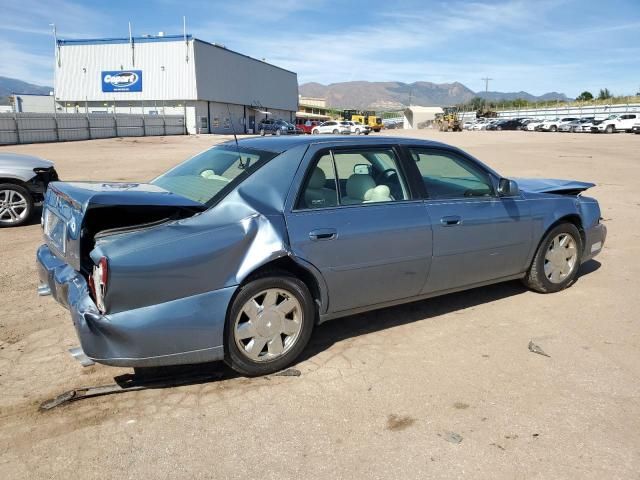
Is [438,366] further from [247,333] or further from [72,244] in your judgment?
[72,244]

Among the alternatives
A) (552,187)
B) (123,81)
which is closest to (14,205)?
(552,187)

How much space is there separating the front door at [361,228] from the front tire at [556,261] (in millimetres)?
1539

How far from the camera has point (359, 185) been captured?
416 centimetres

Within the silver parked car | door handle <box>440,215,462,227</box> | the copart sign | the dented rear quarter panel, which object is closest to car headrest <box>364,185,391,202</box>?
door handle <box>440,215,462,227</box>

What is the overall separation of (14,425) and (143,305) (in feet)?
3.11

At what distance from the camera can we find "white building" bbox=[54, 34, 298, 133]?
174ft

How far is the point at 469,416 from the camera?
10.1 feet

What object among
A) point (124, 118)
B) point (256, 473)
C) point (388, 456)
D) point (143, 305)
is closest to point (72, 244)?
point (143, 305)

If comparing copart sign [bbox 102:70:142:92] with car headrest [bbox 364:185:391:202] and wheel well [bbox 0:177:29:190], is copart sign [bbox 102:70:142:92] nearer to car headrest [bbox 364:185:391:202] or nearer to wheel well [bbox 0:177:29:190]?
wheel well [bbox 0:177:29:190]

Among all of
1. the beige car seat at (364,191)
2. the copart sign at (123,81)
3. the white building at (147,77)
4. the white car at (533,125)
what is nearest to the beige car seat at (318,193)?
the beige car seat at (364,191)

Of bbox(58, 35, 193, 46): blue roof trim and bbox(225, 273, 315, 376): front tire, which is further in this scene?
bbox(58, 35, 193, 46): blue roof trim

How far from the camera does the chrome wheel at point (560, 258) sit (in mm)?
5133

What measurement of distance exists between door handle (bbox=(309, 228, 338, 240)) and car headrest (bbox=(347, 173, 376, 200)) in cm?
45

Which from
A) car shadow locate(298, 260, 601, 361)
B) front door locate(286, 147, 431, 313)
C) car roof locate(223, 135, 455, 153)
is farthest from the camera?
car shadow locate(298, 260, 601, 361)
